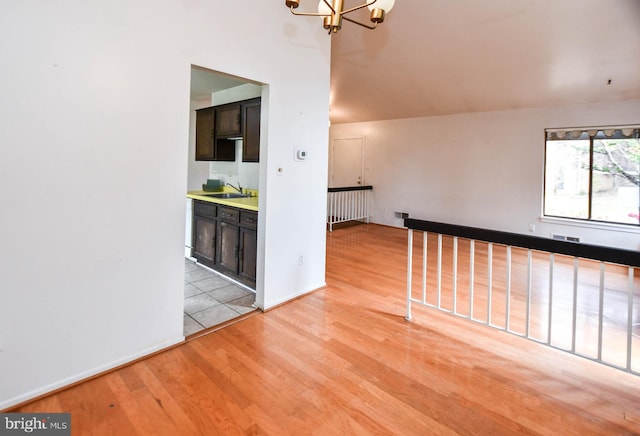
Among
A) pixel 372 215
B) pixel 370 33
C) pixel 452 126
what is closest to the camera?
pixel 370 33

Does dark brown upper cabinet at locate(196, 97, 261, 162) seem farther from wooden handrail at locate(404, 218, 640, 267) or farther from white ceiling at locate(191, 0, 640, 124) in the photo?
wooden handrail at locate(404, 218, 640, 267)

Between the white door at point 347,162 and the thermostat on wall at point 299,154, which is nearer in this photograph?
the thermostat on wall at point 299,154

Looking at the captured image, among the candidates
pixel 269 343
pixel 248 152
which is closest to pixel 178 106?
pixel 248 152

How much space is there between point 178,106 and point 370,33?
3.30 meters

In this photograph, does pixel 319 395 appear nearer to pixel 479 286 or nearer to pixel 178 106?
pixel 178 106

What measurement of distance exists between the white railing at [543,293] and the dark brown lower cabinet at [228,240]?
1580 millimetres

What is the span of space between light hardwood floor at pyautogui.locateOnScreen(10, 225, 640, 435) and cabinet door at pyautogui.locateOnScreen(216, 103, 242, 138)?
2332 mm

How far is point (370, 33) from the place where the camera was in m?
4.50

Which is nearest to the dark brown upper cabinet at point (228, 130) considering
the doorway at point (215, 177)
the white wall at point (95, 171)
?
the doorway at point (215, 177)

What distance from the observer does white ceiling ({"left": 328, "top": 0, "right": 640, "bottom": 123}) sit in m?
3.60

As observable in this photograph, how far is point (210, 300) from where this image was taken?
3.21m

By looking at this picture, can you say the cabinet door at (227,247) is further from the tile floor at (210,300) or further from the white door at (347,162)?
the white door at (347,162)

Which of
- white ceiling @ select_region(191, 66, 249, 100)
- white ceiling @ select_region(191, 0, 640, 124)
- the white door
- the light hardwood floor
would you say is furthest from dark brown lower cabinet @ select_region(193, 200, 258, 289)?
the white door

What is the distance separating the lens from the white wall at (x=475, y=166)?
5305 mm
